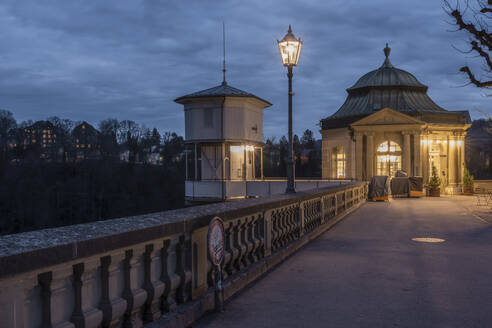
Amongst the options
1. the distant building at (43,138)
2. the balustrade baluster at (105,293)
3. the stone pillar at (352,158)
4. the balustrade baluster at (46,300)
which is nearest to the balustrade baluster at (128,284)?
the balustrade baluster at (105,293)

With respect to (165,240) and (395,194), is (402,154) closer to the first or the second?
(395,194)

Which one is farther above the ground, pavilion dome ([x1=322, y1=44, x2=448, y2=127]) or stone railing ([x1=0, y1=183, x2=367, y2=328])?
pavilion dome ([x1=322, y1=44, x2=448, y2=127])

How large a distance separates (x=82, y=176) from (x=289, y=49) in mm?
89377

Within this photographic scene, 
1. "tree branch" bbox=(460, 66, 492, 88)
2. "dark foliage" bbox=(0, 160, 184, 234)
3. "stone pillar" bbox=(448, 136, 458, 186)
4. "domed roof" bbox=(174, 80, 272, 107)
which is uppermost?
"domed roof" bbox=(174, 80, 272, 107)

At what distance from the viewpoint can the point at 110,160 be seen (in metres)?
102

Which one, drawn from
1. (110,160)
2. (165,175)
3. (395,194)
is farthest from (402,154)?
(110,160)

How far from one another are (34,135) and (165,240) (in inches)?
4351

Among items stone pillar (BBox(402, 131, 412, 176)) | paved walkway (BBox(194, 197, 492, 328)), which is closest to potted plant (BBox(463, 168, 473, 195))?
stone pillar (BBox(402, 131, 412, 176))

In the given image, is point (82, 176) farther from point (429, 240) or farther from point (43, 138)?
point (429, 240)

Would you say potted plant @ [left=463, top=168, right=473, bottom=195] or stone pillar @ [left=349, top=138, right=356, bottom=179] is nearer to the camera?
potted plant @ [left=463, top=168, right=473, bottom=195]

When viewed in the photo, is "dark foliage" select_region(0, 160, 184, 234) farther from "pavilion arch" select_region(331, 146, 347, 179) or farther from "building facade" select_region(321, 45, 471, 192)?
→ "building facade" select_region(321, 45, 471, 192)

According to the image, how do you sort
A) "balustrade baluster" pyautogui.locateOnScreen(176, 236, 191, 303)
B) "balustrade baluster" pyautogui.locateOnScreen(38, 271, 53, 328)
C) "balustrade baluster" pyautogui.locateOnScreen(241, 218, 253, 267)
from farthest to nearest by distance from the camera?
"balustrade baluster" pyautogui.locateOnScreen(241, 218, 253, 267)
"balustrade baluster" pyautogui.locateOnScreen(176, 236, 191, 303)
"balustrade baluster" pyautogui.locateOnScreen(38, 271, 53, 328)

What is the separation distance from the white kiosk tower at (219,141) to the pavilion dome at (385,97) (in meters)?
9.86

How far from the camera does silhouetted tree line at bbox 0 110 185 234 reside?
80.6 meters
